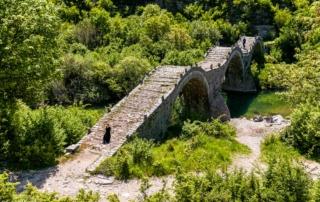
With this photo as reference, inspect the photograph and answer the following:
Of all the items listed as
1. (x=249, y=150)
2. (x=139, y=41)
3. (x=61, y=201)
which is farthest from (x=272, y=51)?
(x=61, y=201)

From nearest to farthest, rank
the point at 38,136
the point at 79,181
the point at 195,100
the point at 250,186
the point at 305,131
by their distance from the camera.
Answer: the point at 250,186, the point at 79,181, the point at 38,136, the point at 305,131, the point at 195,100

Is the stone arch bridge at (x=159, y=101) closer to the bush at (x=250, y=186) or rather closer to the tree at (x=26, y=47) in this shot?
the tree at (x=26, y=47)

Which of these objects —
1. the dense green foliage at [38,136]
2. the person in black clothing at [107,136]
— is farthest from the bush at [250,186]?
the person in black clothing at [107,136]

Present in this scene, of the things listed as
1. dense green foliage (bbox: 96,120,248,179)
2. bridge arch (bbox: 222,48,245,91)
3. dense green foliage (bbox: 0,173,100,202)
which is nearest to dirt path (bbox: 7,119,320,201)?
dense green foliage (bbox: 96,120,248,179)

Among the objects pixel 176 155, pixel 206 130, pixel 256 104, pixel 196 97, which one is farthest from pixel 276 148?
pixel 256 104

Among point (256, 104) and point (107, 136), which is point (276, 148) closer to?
point (107, 136)

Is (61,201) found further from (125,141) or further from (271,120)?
(271,120)
